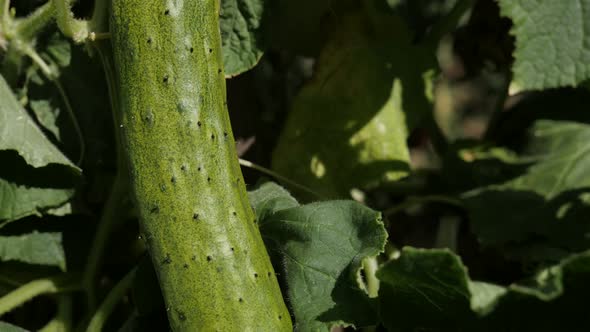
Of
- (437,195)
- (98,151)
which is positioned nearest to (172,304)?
(98,151)

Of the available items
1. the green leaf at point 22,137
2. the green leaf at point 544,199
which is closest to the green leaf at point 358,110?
the green leaf at point 544,199

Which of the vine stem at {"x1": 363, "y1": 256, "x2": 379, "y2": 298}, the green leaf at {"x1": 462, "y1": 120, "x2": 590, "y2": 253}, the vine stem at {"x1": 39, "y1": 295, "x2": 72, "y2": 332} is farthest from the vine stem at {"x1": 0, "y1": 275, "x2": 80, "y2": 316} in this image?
the green leaf at {"x1": 462, "y1": 120, "x2": 590, "y2": 253}

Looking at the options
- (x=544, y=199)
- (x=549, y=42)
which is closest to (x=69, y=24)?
(x=549, y=42)

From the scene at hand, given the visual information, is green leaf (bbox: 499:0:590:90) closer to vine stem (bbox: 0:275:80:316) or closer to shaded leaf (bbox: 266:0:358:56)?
shaded leaf (bbox: 266:0:358:56)

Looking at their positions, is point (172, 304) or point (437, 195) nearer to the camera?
point (172, 304)

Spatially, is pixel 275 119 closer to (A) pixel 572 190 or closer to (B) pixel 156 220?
(A) pixel 572 190
